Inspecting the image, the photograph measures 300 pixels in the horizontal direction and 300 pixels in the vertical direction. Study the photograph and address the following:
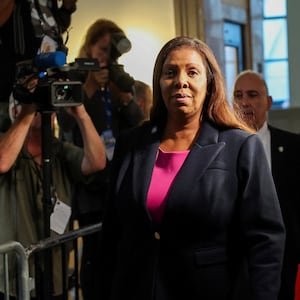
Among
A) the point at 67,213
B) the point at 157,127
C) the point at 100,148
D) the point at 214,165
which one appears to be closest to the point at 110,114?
the point at 100,148

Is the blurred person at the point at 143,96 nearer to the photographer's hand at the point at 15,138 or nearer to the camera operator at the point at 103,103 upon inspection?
the camera operator at the point at 103,103

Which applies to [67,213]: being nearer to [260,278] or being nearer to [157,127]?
[157,127]

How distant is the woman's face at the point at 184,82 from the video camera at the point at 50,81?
82 cm

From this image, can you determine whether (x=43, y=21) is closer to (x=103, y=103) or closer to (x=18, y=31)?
(x=18, y=31)

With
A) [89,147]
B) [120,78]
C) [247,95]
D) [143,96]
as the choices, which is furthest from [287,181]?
[143,96]

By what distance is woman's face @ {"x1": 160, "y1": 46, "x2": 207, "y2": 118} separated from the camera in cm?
159

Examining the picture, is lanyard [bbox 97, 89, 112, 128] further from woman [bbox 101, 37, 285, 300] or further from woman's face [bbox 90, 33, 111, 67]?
woman [bbox 101, 37, 285, 300]

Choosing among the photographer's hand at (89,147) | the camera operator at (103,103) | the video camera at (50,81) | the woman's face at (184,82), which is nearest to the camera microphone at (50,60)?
the video camera at (50,81)

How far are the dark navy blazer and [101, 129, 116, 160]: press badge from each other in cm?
141

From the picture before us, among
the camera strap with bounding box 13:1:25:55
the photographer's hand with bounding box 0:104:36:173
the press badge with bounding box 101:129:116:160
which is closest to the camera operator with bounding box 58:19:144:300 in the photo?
the press badge with bounding box 101:129:116:160

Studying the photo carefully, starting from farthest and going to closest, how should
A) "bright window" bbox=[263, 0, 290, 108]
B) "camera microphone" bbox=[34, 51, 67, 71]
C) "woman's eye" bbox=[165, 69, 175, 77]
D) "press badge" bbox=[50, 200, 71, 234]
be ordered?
"bright window" bbox=[263, 0, 290, 108] → "press badge" bbox=[50, 200, 71, 234] → "camera microphone" bbox=[34, 51, 67, 71] → "woman's eye" bbox=[165, 69, 175, 77]

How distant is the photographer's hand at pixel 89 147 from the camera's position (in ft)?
8.55

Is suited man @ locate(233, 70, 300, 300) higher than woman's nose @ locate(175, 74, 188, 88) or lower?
lower

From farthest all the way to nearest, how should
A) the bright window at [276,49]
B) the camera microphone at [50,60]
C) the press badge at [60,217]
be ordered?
the bright window at [276,49] < the press badge at [60,217] < the camera microphone at [50,60]
